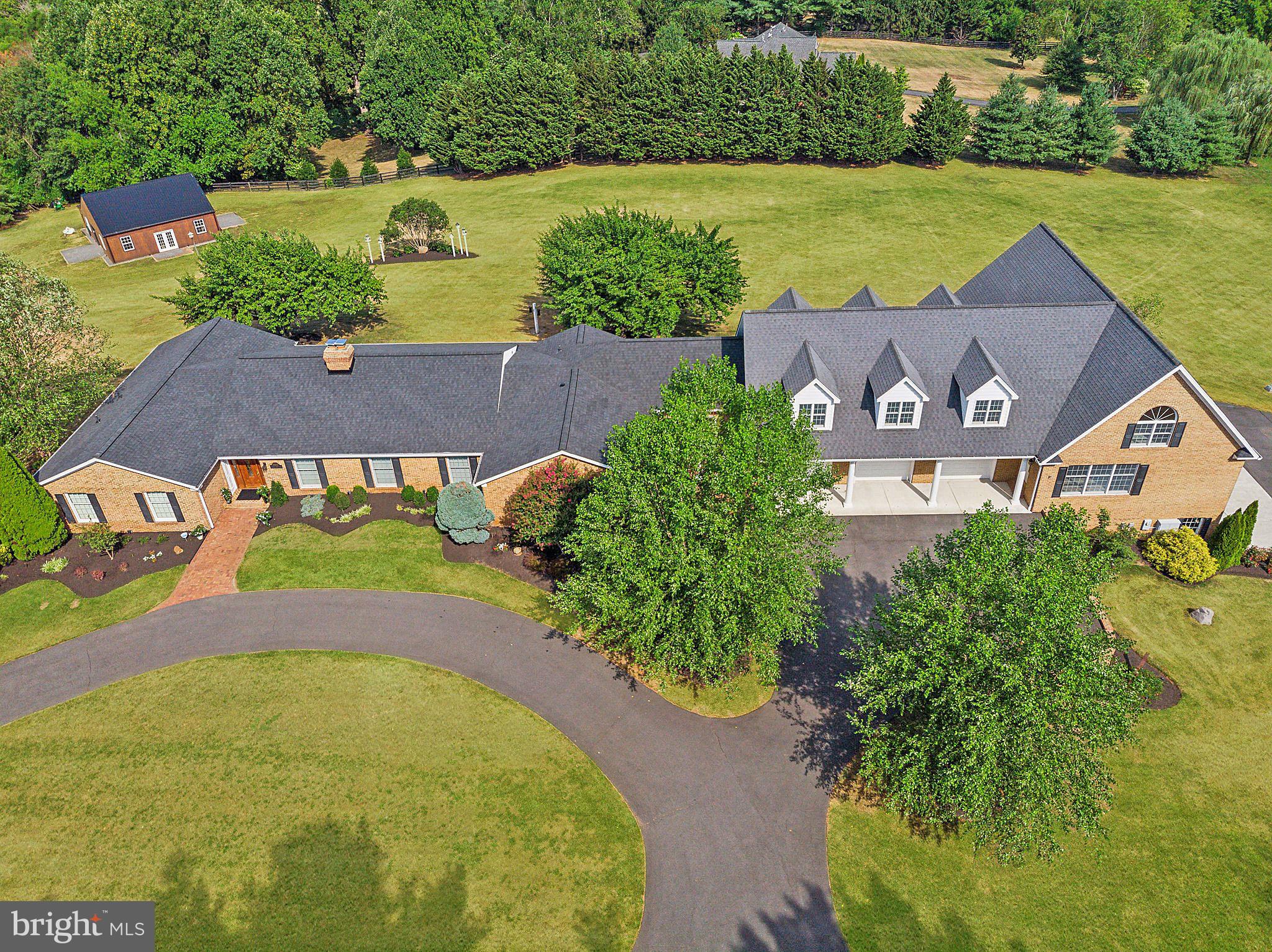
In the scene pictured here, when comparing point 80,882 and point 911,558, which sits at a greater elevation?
point 911,558

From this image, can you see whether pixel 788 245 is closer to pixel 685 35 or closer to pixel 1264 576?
pixel 1264 576

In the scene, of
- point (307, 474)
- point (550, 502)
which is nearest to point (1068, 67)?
point (550, 502)

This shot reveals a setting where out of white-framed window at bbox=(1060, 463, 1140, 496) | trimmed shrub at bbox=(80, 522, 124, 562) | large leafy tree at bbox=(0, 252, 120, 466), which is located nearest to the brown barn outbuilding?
large leafy tree at bbox=(0, 252, 120, 466)

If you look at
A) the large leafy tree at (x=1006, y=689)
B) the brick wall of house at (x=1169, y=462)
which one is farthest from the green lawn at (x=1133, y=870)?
the brick wall of house at (x=1169, y=462)

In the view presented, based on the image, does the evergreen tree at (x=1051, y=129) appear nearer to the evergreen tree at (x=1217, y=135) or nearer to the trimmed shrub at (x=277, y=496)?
the evergreen tree at (x=1217, y=135)

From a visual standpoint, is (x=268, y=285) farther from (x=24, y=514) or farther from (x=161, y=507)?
(x=24, y=514)

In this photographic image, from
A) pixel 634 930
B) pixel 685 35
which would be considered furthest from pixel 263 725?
pixel 685 35
